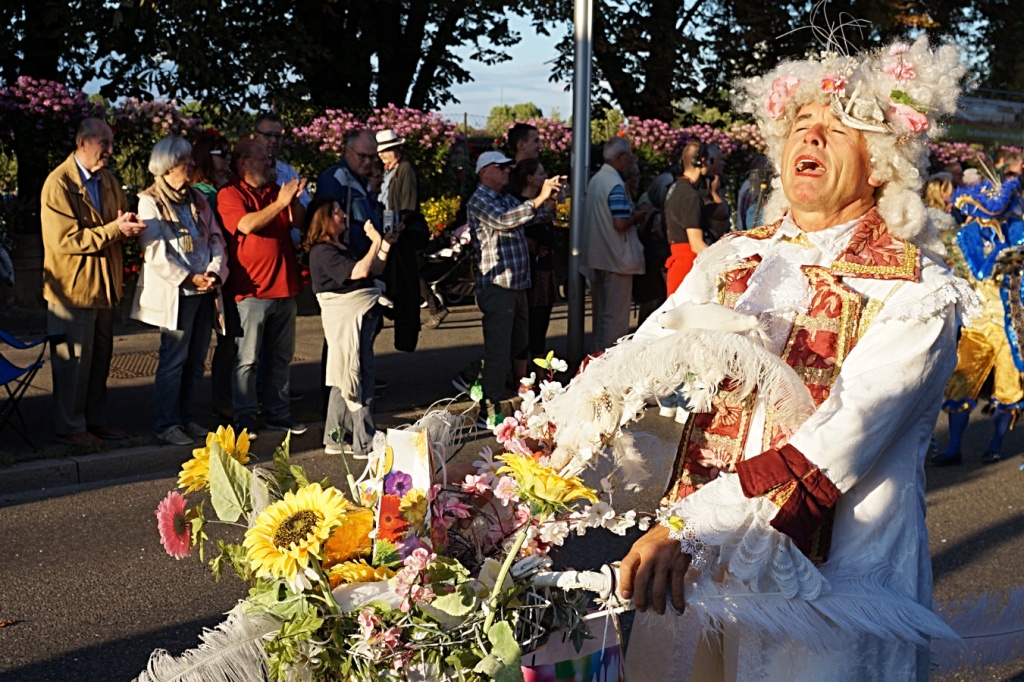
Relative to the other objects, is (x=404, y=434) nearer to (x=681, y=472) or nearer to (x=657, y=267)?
(x=681, y=472)

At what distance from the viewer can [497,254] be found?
8734 millimetres

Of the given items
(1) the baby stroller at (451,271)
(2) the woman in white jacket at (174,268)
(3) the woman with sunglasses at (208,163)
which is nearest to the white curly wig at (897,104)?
(2) the woman in white jacket at (174,268)

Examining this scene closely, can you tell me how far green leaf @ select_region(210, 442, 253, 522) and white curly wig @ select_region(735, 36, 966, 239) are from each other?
1.60 m

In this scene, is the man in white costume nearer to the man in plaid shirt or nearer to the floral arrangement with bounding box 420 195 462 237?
the man in plaid shirt

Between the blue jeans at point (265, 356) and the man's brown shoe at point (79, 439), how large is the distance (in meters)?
0.92

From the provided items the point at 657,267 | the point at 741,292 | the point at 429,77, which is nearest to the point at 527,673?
the point at 741,292

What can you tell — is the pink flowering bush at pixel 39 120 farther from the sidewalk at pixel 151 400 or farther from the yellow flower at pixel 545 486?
the yellow flower at pixel 545 486

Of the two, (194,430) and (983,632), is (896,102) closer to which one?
(983,632)

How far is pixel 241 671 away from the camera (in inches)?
82.5

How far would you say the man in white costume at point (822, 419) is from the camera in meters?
2.36

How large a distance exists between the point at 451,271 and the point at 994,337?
6.48 m

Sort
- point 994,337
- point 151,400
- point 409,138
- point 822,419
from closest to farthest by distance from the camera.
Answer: point 822,419
point 994,337
point 151,400
point 409,138

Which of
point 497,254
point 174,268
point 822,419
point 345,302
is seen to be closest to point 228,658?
point 822,419

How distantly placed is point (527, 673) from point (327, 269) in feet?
17.8
